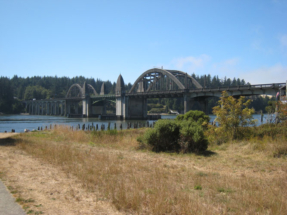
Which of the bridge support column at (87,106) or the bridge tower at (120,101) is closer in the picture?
the bridge tower at (120,101)

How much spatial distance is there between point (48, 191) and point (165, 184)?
3083 millimetres

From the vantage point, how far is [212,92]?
5744 cm

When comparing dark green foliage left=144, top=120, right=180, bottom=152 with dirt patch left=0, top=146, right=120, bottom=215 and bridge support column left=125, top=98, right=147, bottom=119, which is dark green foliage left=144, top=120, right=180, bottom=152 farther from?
bridge support column left=125, top=98, right=147, bottom=119

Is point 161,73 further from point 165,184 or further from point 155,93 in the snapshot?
point 165,184

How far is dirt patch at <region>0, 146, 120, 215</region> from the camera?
17.5 feet

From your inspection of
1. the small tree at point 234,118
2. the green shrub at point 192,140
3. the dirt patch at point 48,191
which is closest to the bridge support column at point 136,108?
the small tree at point 234,118

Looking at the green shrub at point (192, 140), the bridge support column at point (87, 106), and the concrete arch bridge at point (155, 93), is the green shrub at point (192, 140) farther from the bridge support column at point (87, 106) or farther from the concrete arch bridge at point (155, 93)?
the bridge support column at point (87, 106)

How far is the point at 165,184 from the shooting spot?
700cm

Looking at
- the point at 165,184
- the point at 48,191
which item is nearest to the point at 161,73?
the point at 165,184

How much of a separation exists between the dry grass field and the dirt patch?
19mm

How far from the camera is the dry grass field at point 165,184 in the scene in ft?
17.6

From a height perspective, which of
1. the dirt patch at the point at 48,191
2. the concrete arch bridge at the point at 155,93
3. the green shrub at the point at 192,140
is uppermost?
the concrete arch bridge at the point at 155,93

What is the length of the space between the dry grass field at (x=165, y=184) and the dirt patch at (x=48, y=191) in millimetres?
19

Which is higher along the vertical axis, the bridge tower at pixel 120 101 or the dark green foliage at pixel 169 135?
the bridge tower at pixel 120 101
